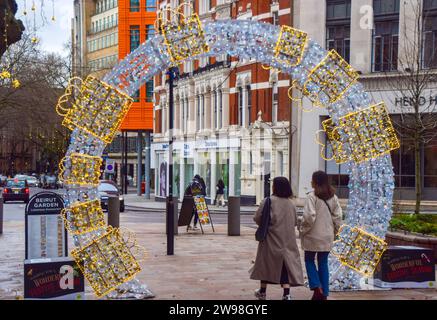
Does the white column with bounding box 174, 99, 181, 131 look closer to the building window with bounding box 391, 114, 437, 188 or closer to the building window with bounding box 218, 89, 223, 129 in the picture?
the building window with bounding box 218, 89, 223, 129

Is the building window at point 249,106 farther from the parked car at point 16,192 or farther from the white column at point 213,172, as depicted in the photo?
the parked car at point 16,192

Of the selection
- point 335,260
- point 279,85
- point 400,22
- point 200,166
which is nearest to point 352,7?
point 400,22

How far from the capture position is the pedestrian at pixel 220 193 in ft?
129

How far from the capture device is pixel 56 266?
33.8 feet

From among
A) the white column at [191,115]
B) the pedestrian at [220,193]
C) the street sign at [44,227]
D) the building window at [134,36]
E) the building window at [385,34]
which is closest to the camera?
the street sign at [44,227]

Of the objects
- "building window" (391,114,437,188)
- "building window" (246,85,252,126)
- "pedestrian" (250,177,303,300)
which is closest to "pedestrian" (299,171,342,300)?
"pedestrian" (250,177,303,300)

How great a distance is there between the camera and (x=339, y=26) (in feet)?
118

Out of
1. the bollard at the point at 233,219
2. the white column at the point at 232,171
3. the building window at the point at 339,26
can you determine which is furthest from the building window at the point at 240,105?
the bollard at the point at 233,219

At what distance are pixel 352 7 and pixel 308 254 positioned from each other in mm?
26757

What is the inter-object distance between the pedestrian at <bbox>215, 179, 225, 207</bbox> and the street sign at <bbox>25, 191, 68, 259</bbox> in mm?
27602

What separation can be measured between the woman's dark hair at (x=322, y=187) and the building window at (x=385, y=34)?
2470cm

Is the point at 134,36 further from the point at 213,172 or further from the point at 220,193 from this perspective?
the point at 220,193

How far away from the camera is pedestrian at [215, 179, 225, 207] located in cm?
3947
